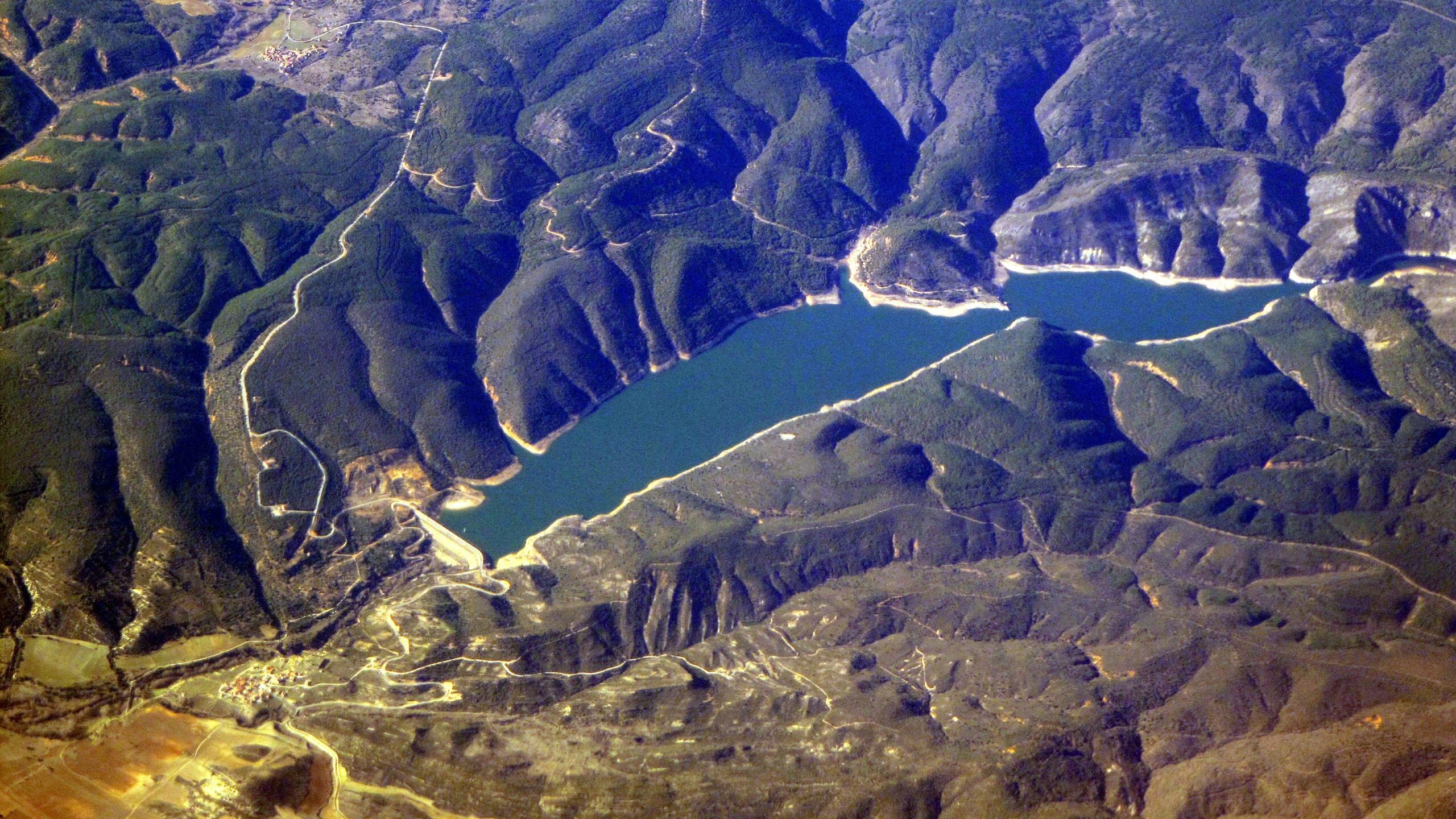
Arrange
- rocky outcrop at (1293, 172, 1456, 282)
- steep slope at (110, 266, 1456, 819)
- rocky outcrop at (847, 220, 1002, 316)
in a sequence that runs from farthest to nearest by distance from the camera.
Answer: rocky outcrop at (847, 220, 1002, 316) → rocky outcrop at (1293, 172, 1456, 282) → steep slope at (110, 266, 1456, 819)

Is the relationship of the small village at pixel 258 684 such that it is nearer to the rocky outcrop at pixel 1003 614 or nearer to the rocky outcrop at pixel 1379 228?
the rocky outcrop at pixel 1003 614

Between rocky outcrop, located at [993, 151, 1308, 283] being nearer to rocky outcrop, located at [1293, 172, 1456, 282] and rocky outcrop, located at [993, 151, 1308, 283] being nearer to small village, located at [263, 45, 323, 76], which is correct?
rocky outcrop, located at [1293, 172, 1456, 282]

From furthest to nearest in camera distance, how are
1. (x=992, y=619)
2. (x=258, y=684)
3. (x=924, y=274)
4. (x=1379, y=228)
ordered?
(x=924, y=274), (x=1379, y=228), (x=992, y=619), (x=258, y=684)

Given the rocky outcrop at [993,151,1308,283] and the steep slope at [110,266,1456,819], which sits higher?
the rocky outcrop at [993,151,1308,283]

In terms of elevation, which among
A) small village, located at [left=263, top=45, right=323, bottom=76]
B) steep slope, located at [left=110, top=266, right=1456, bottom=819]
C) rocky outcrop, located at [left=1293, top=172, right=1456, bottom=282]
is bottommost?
steep slope, located at [left=110, top=266, right=1456, bottom=819]

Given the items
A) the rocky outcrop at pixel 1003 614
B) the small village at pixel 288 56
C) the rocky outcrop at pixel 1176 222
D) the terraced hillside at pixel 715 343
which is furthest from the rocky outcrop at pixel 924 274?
the small village at pixel 288 56

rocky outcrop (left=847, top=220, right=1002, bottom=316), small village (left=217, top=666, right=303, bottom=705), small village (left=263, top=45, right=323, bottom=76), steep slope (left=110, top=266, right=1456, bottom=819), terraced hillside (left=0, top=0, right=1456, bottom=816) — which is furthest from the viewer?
small village (left=263, top=45, right=323, bottom=76)

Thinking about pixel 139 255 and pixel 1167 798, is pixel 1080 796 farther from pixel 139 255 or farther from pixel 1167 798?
pixel 139 255

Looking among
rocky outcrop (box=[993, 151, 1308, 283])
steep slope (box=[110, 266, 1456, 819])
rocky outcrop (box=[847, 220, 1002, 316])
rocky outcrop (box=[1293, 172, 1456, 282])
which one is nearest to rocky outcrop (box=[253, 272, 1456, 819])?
steep slope (box=[110, 266, 1456, 819])

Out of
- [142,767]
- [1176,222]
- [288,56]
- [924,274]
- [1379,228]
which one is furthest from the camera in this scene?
[288,56]

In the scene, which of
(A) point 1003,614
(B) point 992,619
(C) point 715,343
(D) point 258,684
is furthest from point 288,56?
(A) point 1003,614

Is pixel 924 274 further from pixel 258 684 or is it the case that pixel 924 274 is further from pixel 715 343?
pixel 258 684
